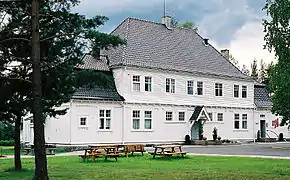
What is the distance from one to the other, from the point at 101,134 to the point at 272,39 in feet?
78.2

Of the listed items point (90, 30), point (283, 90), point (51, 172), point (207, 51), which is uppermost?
point (207, 51)


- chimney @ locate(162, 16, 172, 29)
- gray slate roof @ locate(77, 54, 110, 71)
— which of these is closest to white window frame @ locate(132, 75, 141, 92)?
gray slate roof @ locate(77, 54, 110, 71)

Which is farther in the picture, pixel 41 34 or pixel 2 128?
pixel 2 128

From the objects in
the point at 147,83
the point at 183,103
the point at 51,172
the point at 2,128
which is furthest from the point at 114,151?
the point at 2,128

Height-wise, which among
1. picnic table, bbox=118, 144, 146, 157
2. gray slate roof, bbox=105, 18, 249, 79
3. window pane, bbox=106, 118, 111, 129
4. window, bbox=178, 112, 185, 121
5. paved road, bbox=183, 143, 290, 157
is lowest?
paved road, bbox=183, 143, 290, 157

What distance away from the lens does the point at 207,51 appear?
51.9 meters

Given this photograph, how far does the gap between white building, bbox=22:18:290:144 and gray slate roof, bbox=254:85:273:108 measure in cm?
16

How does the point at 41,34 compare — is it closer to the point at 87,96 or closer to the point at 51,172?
the point at 51,172

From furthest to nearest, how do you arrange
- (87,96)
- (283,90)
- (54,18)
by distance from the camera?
(87,96)
(283,90)
(54,18)

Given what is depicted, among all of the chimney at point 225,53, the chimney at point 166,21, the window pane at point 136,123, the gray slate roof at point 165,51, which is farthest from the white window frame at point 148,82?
the chimney at point 225,53

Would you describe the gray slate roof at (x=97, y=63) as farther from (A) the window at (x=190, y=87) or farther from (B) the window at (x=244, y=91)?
(B) the window at (x=244, y=91)

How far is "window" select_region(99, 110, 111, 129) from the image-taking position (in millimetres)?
40844

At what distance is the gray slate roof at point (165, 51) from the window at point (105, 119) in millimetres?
4051

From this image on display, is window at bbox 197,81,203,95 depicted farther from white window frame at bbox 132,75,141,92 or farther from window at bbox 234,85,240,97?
white window frame at bbox 132,75,141,92
